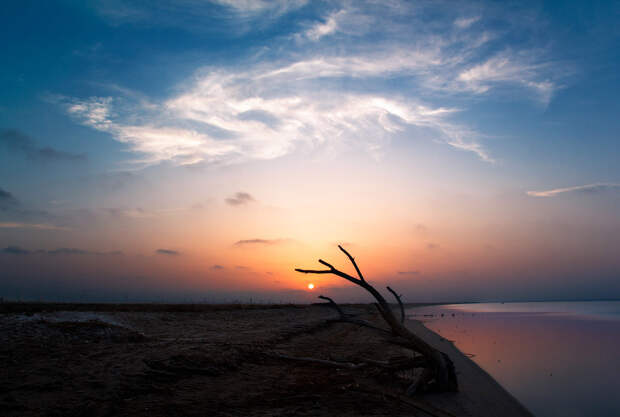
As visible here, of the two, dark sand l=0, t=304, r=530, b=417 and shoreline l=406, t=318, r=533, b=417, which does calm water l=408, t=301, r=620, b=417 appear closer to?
shoreline l=406, t=318, r=533, b=417

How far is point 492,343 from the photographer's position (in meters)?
22.0

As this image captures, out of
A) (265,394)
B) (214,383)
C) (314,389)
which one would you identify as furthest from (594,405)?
(214,383)

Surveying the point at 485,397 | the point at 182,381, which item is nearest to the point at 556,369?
the point at 485,397

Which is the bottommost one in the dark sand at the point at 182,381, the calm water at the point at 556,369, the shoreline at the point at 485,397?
the calm water at the point at 556,369

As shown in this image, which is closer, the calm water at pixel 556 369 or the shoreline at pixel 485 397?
the shoreline at pixel 485 397

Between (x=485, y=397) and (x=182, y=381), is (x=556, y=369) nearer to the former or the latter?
(x=485, y=397)

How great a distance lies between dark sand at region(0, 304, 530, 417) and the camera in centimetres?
712

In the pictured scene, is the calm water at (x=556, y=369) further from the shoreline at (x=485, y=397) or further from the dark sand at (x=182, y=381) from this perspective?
the dark sand at (x=182, y=381)

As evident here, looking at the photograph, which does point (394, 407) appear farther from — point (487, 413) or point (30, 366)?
point (30, 366)

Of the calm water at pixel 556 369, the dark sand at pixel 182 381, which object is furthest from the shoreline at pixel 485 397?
the calm water at pixel 556 369

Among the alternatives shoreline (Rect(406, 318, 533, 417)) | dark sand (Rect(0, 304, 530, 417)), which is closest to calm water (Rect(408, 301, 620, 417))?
shoreline (Rect(406, 318, 533, 417))

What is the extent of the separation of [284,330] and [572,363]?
12993mm

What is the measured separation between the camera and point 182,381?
891cm

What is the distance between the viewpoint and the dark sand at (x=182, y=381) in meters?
7.12
